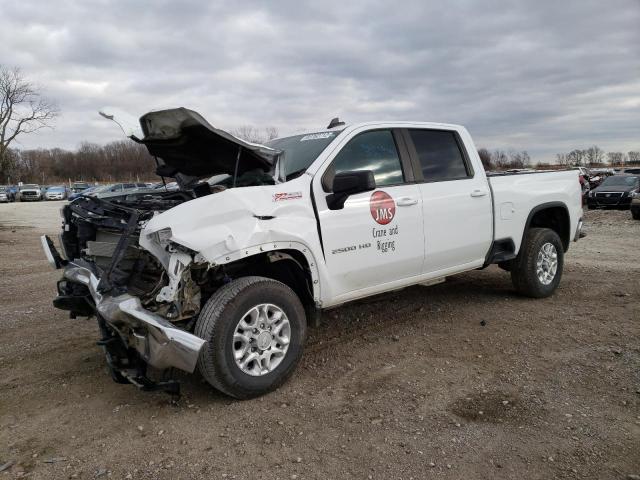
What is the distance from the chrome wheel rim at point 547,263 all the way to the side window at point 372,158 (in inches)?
97.5

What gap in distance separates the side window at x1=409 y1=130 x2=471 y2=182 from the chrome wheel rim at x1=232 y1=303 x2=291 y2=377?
2.07m

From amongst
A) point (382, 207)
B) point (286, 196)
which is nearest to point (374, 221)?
point (382, 207)

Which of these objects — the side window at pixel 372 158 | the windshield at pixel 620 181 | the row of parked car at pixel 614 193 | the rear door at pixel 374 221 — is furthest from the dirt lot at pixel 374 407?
the windshield at pixel 620 181

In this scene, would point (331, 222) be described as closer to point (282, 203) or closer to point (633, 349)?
point (282, 203)

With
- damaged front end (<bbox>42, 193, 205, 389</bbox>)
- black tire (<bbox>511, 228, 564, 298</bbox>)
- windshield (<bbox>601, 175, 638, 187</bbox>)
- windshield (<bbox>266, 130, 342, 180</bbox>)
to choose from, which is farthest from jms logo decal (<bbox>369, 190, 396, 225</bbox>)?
windshield (<bbox>601, 175, 638, 187</bbox>)

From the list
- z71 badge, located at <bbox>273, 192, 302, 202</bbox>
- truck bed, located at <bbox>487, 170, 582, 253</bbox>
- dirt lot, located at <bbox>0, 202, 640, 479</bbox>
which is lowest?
dirt lot, located at <bbox>0, 202, 640, 479</bbox>

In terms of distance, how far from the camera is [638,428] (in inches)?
120

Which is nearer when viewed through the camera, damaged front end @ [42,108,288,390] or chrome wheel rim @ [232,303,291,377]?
damaged front end @ [42,108,288,390]

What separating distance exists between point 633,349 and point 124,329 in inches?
163

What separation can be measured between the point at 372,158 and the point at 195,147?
151cm

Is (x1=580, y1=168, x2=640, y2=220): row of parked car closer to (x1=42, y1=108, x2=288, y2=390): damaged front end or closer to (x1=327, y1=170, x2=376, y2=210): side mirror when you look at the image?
(x1=327, y1=170, x2=376, y2=210): side mirror

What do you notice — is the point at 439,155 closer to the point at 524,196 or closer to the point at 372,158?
the point at 372,158

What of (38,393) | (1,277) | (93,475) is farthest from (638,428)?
(1,277)

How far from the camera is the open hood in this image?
136 inches
